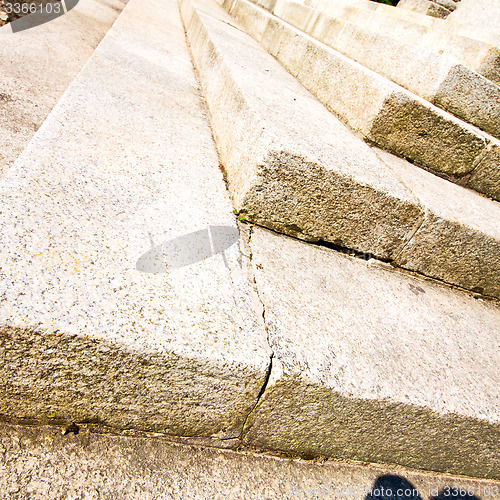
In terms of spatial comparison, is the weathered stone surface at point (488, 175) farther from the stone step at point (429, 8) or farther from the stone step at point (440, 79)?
the stone step at point (429, 8)

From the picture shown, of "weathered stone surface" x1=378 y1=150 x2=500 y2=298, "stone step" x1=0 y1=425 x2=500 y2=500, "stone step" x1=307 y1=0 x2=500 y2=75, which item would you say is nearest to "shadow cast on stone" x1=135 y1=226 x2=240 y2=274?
"stone step" x1=0 y1=425 x2=500 y2=500

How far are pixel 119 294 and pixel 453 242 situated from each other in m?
1.43

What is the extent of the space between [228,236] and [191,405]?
59cm

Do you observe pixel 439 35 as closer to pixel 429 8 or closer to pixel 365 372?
pixel 429 8

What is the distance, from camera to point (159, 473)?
0.93 m

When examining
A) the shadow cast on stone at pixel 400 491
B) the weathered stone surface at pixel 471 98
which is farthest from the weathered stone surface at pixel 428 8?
the shadow cast on stone at pixel 400 491

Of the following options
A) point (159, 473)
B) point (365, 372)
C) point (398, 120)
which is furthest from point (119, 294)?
point (398, 120)

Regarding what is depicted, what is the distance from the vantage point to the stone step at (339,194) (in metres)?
1.29

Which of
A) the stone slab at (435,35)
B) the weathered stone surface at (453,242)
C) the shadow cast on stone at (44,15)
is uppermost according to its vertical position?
the stone slab at (435,35)

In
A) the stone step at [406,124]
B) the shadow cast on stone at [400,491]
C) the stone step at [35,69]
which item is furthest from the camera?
the stone step at [406,124]

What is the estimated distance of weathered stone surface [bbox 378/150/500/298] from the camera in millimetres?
1489

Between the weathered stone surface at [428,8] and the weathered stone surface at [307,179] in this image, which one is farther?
the weathered stone surface at [428,8]

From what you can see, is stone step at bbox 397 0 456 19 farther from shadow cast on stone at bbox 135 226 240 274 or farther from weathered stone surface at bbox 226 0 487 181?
shadow cast on stone at bbox 135 226 240 274

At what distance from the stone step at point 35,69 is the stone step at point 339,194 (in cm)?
97
